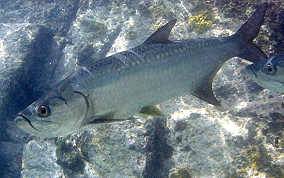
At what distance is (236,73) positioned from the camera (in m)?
5.06

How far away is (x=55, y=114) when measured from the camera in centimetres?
205

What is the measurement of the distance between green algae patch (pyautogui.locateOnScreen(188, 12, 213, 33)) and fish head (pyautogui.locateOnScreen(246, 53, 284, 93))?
3.25 metres

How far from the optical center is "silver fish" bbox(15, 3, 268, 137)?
6.82 ft

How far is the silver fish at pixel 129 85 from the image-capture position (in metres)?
2.08

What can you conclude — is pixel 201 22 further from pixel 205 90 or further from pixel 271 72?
pixel 205 90

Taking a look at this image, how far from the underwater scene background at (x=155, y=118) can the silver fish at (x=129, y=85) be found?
161 centimetres

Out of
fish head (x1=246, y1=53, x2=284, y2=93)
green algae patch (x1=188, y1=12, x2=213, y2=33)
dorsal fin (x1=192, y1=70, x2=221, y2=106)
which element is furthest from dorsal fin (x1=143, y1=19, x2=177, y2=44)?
green algae patch (x1=188, y1=12, x2=213, y2=33)

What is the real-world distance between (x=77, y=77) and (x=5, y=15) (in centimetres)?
1237

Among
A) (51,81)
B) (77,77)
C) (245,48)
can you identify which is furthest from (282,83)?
(51,81)

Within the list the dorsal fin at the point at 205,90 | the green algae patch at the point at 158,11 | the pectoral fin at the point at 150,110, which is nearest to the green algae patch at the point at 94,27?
the green algae patch at the point at 158,11

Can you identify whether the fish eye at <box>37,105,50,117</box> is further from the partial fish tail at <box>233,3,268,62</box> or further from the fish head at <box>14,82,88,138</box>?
the partial fish tail at <box>233,3,268,62</box>

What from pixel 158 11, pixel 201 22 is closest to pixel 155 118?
pixel 201 22

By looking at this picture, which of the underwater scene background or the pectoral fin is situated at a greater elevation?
the pectoral fin

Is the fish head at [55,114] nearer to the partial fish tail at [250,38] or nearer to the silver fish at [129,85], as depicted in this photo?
the silver fish at [129,85]
